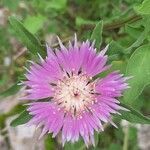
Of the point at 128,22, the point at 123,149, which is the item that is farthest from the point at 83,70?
the point at 123,149

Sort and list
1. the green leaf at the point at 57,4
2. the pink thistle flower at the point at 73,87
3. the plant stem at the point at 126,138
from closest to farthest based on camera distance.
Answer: the pink thistle flower at the point at 73,87 < the green leaf at the point at 57,4 < the plant stem at the point at 126,138

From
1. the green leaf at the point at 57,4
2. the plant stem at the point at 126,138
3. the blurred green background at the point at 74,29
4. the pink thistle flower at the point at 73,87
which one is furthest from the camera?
the plant stem at the point at 126,138

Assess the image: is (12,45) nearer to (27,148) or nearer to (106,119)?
(27,148)

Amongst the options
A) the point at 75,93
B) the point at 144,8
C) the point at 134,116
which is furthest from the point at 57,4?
the point at 134,116

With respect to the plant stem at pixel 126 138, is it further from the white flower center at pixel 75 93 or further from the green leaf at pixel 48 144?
the white flower center at pixel 75 93

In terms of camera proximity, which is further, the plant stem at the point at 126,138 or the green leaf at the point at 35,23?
the plant stem at the point at 126,138

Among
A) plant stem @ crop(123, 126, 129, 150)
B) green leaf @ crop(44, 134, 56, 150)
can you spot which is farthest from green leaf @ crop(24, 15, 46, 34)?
plant stem @ crop(123, 126, 129, 150)

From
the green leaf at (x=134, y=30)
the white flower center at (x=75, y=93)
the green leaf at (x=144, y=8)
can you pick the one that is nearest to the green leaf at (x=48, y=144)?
the white flower center at (x=75, y=93)
